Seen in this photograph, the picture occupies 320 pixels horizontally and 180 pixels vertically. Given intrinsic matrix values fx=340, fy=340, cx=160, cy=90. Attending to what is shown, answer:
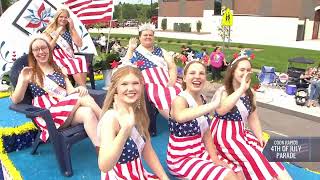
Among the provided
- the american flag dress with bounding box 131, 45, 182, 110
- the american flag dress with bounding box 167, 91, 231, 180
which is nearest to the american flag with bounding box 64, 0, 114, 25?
the american flag dress with bounding box 131, 45, 182, 110

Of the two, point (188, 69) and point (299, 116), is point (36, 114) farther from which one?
point (299, 116)

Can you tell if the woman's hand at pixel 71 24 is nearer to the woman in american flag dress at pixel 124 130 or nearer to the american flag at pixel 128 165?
the woman in american flag dress at pixel 124 130

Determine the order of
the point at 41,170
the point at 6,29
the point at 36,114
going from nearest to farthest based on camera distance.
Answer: the point at 36,114 → the point at 41,170 → the point at 6,29

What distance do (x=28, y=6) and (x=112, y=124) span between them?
4.78 metres

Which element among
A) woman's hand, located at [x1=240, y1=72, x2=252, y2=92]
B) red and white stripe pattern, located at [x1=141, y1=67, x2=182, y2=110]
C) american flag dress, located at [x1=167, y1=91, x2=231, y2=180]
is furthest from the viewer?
red and white stripe pattern, located at [x1=141, y1=67, x2=182, y2=110]

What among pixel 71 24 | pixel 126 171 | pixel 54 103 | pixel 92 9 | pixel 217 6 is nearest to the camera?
pixel 126 171

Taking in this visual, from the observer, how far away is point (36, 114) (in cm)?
348

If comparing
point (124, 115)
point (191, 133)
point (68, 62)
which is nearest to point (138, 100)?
point (124, 115)

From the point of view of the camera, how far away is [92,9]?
302 inches

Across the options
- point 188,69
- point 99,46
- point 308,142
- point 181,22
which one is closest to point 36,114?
point 188,69

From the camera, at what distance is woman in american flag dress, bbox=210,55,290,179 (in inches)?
124

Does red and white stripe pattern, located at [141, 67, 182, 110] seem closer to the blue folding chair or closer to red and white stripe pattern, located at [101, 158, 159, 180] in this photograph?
red and white stripe pattern, located at [101, 158, 159, 180]

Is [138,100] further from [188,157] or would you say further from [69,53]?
[69,53]

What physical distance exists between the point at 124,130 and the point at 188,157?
107 centimetres
